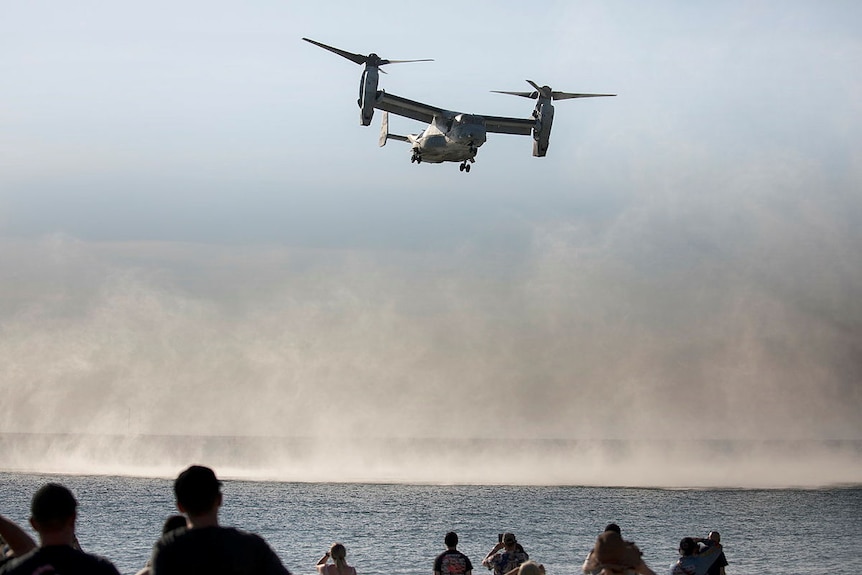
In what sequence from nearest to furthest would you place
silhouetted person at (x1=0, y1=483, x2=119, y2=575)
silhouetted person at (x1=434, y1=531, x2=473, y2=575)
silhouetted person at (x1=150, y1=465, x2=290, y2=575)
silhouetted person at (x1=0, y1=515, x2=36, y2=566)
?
silhouetted person at (x1=150, y1=465, x2=290, y2=575), silhouetted person at (x1=0, y1=483, x2=119, y2=575), silhouetted person at (x1=0, y1=515, x2=36, y2=566), silhouetted person at (x1=434, y1=531, x2=473, y2=575)

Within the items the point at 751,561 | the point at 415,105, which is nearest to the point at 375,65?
the point at 415,105

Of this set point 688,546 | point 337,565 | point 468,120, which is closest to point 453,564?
point 337,565

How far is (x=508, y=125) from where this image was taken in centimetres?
4975

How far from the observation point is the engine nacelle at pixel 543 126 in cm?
4766

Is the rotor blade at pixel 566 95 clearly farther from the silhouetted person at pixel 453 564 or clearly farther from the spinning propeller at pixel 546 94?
the silhouetted person at pixel 453 564

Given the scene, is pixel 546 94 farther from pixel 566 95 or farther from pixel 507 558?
pixel 507 558

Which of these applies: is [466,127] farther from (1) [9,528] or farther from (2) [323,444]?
(2) [323,444]

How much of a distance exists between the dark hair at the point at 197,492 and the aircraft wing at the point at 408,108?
43243mm

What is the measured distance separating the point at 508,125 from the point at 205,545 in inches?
1799

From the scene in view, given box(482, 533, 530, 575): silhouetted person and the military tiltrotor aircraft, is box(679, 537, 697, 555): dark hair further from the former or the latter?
the military tiltrotor aircraft

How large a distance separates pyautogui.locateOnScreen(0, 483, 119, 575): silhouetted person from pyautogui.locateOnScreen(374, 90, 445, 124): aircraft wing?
1695 inches

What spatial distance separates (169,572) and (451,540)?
1144 cm

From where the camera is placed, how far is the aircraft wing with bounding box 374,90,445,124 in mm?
48562

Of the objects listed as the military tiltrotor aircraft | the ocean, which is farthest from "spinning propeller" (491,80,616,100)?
the ocean
